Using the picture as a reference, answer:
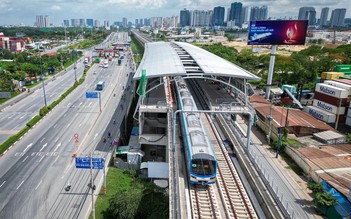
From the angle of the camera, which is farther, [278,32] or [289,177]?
[278,32]

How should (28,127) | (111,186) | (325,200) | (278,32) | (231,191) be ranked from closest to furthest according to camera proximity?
(231,191), (325,200), (111,186), (28,127), (278,32)

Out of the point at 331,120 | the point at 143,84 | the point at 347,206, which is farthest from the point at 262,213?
the point at 331,120

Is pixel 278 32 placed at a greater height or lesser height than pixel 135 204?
greater

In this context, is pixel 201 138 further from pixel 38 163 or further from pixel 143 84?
pixel 38 163

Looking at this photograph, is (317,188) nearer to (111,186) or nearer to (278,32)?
(111,186)

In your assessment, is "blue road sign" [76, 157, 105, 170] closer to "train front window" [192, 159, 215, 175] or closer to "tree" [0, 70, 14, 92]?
"train front window" [192, 159, 215, 175]

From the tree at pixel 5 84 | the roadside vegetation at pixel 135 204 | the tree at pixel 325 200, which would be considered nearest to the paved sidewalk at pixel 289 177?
the tree at pixel 325 200

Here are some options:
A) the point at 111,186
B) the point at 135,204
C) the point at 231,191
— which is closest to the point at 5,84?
the point at 111,186

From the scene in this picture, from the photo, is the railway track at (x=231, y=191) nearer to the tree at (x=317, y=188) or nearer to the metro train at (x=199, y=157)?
the metro train at (x=199, y=157)
